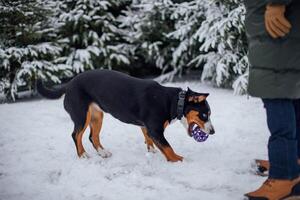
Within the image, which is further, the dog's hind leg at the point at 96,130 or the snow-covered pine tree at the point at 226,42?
the snow-covered pine tree at the point at 226,42

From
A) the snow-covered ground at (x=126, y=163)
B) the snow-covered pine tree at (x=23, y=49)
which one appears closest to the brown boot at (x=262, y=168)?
the snow-covered ground at (x=126, y=163)

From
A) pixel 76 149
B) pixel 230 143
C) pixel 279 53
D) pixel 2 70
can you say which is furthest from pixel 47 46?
pixel 279 53

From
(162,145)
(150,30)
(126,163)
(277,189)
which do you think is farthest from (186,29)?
(277,189)

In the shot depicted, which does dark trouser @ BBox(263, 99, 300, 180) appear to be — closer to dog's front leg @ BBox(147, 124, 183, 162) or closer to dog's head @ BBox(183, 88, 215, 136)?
dog's head @ BBox(183, 88, 215, 136)

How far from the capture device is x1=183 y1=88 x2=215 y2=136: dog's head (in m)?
4.44

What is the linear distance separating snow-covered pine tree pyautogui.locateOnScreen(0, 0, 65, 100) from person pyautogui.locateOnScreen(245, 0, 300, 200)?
5205 millimetres

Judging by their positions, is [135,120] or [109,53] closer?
[135,120]

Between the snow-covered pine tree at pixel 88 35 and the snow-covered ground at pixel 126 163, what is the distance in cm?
214

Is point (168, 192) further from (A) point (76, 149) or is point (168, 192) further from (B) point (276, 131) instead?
(A) point (76, 149)

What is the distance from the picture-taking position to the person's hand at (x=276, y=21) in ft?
9.72

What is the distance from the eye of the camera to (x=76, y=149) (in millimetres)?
4926

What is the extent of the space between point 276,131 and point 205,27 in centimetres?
474

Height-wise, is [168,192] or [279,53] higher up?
[279,53]

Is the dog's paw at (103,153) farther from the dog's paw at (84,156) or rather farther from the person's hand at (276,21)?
the person's hand at (276,21)
